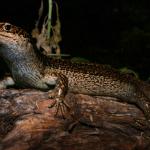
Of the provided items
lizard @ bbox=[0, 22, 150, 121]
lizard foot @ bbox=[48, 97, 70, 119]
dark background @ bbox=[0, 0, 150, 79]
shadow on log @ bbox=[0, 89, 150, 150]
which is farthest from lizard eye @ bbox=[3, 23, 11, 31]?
dark background @ bbox=[0, 0, 150, 79]

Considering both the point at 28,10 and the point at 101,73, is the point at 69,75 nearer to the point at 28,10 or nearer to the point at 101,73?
the point at 101,73

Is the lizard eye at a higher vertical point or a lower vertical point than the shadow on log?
higher

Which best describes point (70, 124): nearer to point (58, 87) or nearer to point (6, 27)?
point (58, 87)

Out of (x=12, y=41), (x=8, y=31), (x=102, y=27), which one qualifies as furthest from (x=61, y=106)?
(x=102, y=27)

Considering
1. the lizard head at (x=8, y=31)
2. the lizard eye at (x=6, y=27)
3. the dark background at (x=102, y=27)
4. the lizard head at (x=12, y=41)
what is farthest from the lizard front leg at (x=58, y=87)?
the dark background at (x=102, y=27)

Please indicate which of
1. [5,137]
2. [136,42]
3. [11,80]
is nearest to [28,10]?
[136,42]

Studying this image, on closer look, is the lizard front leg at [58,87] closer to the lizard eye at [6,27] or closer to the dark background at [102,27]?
the lizard eye at [6,27]

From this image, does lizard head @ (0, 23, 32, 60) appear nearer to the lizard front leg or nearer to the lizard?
the lizard
